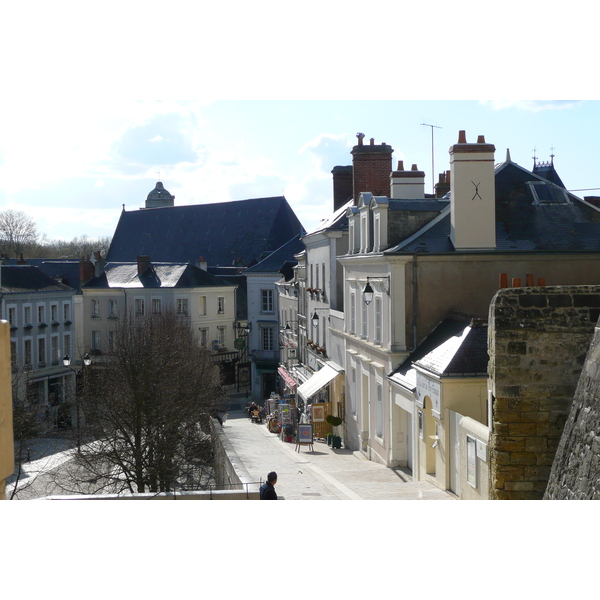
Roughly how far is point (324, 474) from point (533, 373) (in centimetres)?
1010

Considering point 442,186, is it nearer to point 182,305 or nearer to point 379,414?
point 379,414

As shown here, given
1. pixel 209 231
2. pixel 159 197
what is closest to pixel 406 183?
pixel 209 231

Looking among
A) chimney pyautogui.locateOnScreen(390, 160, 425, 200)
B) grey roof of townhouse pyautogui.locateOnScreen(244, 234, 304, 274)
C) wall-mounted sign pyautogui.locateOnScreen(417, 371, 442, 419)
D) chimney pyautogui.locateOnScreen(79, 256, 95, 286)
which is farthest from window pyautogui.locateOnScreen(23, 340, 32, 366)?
wall-mounted sign pyautogui.locateOnScreen(417, 371, 442, 419)

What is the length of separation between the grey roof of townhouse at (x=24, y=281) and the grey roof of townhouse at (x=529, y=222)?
24.6 metres

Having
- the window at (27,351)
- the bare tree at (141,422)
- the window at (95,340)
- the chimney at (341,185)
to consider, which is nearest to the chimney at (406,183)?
the chimney at (341,185)

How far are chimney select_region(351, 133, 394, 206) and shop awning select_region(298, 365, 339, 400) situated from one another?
17.8 feet

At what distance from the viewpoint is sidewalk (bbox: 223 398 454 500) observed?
46.9 ft

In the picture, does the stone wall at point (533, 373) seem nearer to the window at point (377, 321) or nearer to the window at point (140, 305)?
the window at point (377, 321)

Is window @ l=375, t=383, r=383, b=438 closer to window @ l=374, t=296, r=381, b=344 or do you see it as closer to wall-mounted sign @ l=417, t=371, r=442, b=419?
window @ l=374, t=296, r=381, b=344

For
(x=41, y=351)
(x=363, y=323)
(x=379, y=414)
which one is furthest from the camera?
(x=41, y=351)

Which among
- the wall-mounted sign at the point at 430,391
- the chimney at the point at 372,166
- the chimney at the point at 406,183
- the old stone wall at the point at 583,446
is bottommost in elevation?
the wall-mounted sign at the point at 430,391

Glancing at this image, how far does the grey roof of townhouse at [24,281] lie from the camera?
127ft

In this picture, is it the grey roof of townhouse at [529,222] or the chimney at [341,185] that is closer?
the grey roof of townhouse at [529,222]

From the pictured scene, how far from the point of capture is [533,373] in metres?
8.58
